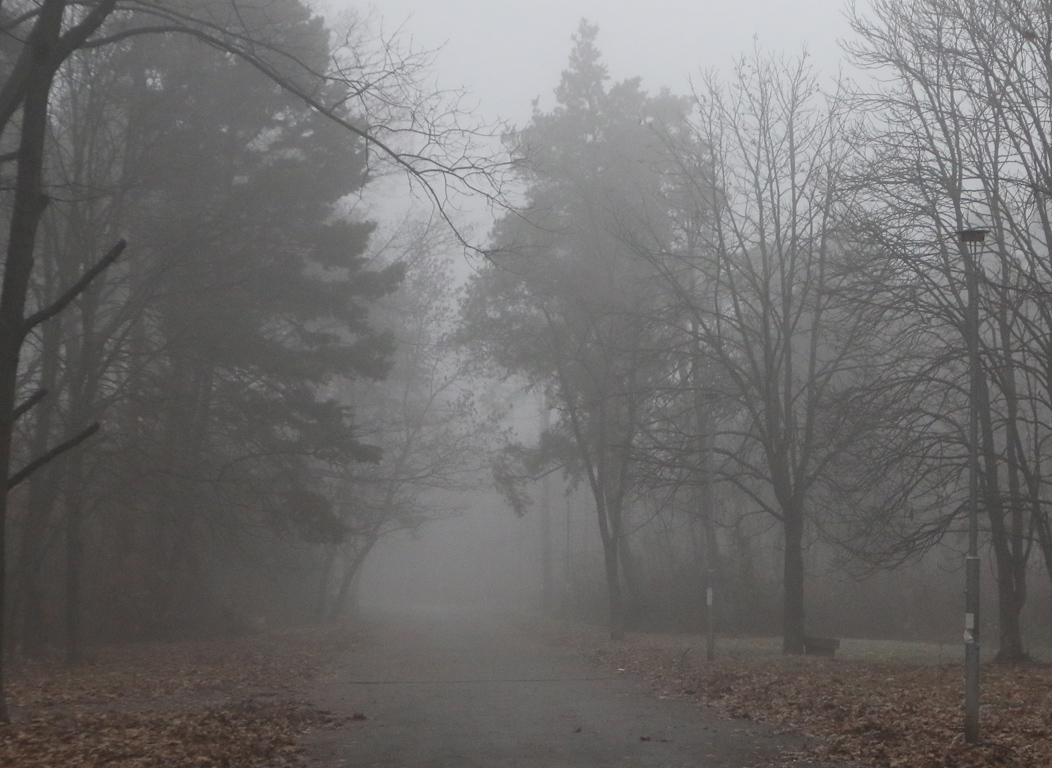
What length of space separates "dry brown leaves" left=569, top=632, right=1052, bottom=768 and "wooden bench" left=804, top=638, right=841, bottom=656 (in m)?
1.33

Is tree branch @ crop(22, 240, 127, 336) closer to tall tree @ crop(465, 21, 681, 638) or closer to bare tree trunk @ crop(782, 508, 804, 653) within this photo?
bare tree trunk @ crop(782, 508, 804, 653)

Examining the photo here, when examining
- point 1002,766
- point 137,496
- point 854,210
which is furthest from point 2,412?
point 854,210

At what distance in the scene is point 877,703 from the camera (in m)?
13.6

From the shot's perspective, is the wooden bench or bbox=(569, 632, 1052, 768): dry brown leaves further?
the wooden bench

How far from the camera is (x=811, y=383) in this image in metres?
23.1

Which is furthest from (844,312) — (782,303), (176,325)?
(176,325)

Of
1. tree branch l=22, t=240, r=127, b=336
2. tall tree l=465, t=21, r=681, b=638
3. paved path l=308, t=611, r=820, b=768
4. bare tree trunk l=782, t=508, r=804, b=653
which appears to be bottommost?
paved path l=308, t=611, r=820, b=768

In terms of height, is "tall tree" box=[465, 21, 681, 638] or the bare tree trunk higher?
"tall tree" box=[465, 21, 681, 638]

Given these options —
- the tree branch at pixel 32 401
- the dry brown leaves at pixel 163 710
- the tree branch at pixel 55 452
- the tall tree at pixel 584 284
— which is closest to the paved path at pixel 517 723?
the dry brown leaves at pixel 163 710

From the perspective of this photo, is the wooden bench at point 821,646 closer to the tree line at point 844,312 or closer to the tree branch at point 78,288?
the tree line at point 844,312

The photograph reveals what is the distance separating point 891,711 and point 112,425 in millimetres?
17039

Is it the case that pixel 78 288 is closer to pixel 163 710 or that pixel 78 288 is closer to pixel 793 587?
pixel 163 710

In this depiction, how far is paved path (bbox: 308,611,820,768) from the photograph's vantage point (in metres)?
10.5

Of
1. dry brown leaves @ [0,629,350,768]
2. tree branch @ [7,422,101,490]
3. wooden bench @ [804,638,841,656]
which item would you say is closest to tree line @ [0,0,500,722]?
dry brown leaves @ [0,629,350,768]
